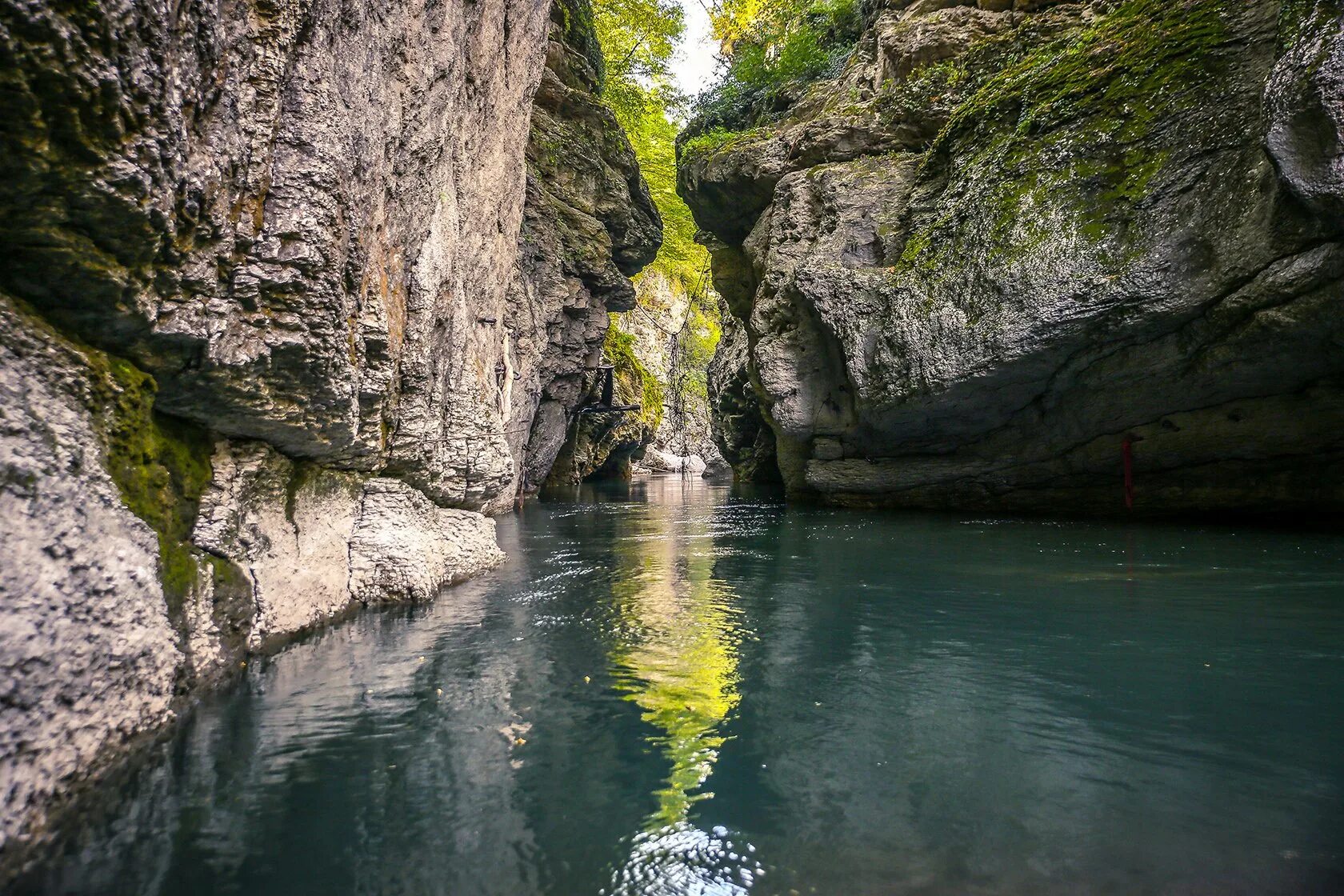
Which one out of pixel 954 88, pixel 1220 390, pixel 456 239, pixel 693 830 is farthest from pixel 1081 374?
pixel 693 830

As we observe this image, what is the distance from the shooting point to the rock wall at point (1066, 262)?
834cm

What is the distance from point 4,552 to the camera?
2178 millimetres

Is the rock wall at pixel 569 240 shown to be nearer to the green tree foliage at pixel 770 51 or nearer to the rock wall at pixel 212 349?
the green tree foliage at pixel 770 51

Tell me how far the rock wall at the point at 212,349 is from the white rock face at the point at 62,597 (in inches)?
0.4

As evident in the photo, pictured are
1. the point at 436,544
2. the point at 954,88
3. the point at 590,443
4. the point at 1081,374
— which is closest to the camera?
the point at 436,544

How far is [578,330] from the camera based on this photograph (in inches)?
742

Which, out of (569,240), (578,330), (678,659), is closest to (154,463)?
(678,659)

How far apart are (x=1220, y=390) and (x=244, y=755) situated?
38.4 feet

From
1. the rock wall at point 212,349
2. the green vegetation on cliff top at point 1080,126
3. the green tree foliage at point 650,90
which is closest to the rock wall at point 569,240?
the green tree foliage at point 650,90

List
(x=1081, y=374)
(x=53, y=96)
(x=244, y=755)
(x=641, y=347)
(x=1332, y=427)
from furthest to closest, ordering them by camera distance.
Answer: (x=641, y=347) → (x=1081, y=374) → (x=1332, y=427) → (x=244, y=755) → (x=53, y=96)

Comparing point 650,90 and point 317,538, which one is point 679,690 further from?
point 650,90

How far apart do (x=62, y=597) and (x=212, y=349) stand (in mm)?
1559

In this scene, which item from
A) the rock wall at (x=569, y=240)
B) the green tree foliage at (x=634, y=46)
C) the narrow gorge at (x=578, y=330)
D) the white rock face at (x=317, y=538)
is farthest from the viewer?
the green tree foliage at (x=634, y=46)

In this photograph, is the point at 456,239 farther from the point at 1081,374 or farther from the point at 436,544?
the point at 1081,374
